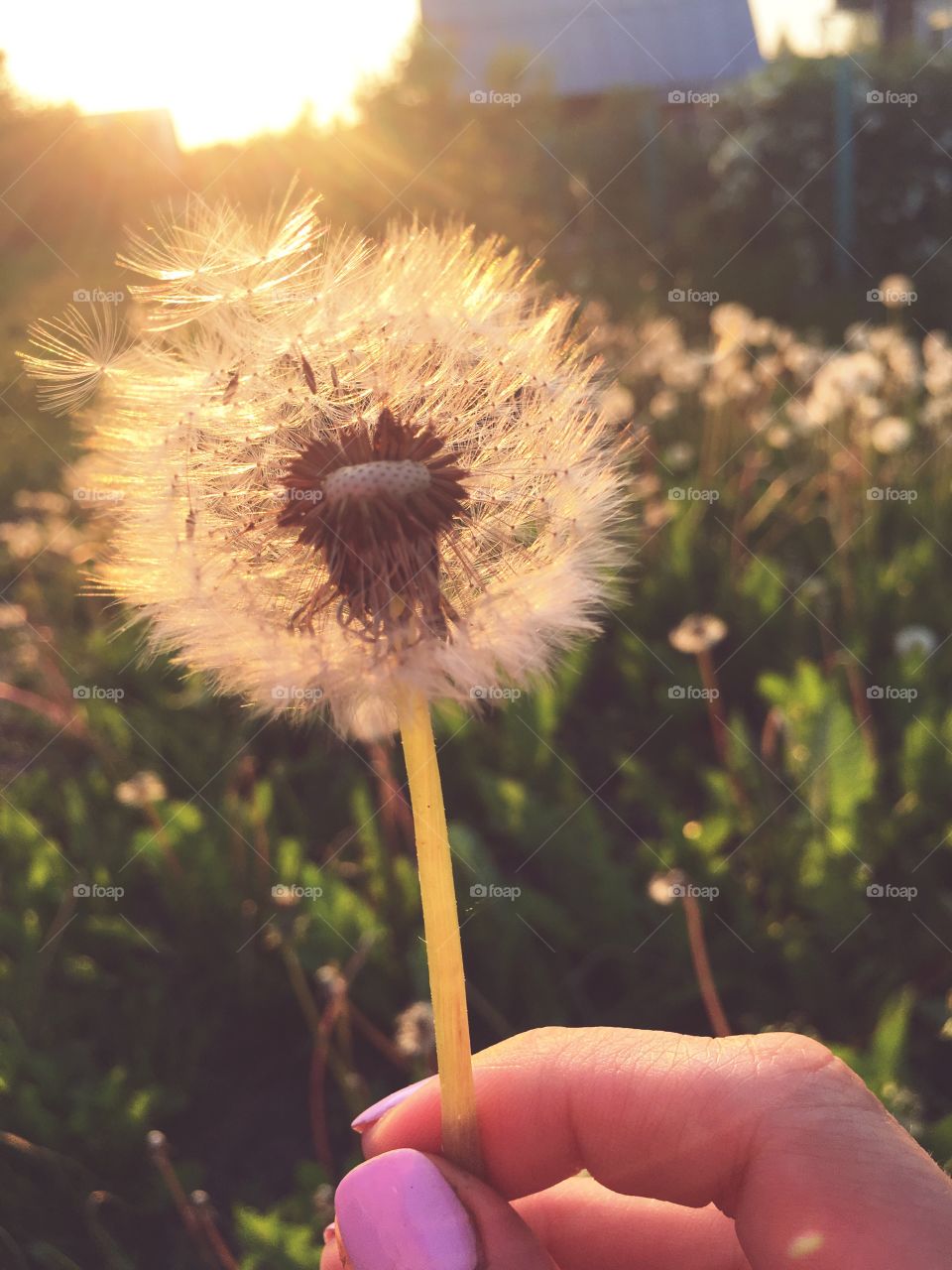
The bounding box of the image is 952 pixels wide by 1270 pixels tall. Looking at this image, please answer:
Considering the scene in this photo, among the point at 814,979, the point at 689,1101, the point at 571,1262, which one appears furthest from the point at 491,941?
the point at 689,1101

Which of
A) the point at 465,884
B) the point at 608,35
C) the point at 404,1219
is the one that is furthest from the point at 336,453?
the point at 608,35

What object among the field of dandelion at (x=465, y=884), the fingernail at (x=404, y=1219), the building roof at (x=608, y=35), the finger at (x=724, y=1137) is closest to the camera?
the finger at (x=724, y=1137)

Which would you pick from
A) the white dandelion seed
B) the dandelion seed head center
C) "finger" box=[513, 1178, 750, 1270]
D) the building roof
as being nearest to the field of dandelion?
the white dandelion seed

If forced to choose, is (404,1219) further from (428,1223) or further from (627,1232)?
(627,1232)

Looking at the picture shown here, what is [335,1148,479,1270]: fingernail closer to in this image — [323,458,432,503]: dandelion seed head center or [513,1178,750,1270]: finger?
[513,1178,750,1270]: finger

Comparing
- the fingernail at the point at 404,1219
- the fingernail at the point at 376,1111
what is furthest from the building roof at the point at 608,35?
the fingernail at the point at 404,1219

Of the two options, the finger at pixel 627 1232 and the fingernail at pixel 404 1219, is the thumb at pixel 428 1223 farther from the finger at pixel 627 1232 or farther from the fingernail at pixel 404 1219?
the finger at pixel 627 1232
